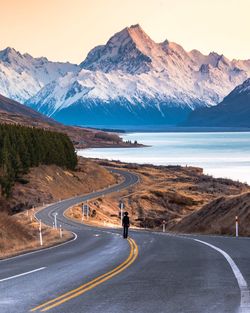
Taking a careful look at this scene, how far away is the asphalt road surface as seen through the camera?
13.9 metres

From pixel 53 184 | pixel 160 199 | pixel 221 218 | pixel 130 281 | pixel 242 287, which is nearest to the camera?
pixel 242 287

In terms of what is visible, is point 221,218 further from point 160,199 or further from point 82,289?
point 160,199

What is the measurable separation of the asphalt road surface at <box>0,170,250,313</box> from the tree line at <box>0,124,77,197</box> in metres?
73.1

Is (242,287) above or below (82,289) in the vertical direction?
above

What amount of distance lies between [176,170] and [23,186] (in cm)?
7149

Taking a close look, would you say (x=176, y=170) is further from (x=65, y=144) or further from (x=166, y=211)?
(x=166, y=211)

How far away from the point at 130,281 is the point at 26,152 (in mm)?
102555

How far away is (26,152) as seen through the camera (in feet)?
389

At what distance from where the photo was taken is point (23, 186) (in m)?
111

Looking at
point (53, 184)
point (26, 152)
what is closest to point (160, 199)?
point (53, 184)

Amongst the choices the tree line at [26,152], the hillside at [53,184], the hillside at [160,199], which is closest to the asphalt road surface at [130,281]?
the hillside at [160,199]

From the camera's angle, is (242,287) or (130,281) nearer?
(242,287)

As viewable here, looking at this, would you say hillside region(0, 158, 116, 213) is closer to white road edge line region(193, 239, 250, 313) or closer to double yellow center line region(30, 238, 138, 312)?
double yellow center line region(30, 238, 138, 312)

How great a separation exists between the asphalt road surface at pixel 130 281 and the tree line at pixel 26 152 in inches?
2879
